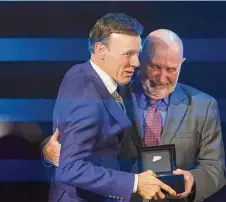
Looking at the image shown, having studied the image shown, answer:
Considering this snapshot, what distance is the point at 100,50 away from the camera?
151 centimetres

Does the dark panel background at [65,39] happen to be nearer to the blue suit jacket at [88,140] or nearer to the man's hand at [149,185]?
the blue suit jacket at [88,140]

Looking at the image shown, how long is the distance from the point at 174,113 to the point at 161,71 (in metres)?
0.15

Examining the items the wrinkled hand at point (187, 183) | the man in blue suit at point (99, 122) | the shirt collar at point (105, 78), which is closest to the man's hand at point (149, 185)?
the man in blue suit at point (99, 122)

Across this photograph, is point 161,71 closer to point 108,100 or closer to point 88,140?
point 108,100

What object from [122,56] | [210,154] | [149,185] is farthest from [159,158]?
[122,56]

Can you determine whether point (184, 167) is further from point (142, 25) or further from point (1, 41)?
point (1, 41)

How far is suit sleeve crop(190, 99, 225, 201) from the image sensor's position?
1.63 metres

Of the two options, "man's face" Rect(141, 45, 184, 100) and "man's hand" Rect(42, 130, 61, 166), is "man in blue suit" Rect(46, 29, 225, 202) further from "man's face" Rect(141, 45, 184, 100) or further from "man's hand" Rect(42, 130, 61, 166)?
"man's hand" Rect(42, 130, 61, 166)

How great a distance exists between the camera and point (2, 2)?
1.61 m

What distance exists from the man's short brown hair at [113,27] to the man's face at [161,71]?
0.15 m

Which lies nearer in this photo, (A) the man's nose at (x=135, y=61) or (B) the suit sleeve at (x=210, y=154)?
(A) the man's nose at (x=135, y=61)

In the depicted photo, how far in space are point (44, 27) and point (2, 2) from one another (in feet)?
0.54

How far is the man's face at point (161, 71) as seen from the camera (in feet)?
5.30

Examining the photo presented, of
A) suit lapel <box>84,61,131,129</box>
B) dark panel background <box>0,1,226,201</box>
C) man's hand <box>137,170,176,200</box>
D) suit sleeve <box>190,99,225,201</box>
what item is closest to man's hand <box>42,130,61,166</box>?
dark panel background <box>0,1,226,201</box>
